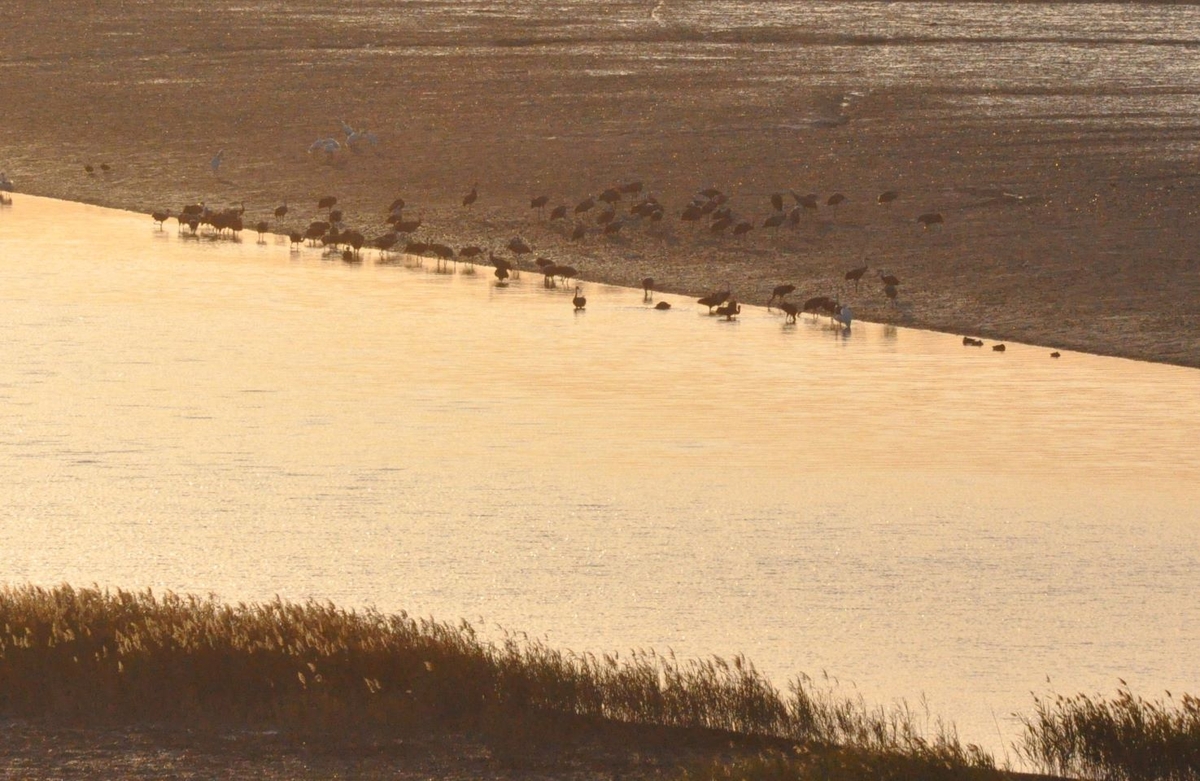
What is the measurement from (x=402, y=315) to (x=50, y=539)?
9.42m

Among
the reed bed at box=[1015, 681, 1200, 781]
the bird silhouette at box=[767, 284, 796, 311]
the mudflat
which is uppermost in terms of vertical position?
the mudflat

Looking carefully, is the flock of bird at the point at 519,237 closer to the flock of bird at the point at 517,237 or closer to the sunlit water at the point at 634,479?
the flock of bird at the point at 517,237

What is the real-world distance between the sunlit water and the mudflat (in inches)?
95.8

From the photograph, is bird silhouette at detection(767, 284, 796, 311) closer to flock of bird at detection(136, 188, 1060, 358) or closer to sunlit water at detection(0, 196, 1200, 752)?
flock of bird at detection(136, 188, 1060, 358)

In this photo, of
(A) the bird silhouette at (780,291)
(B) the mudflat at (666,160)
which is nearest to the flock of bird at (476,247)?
(A) the bird silhouette at (780,291)

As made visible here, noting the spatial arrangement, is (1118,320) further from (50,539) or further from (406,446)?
(50,539)

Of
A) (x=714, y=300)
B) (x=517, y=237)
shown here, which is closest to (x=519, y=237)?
(x=517, y=237)

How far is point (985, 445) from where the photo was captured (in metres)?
16.8

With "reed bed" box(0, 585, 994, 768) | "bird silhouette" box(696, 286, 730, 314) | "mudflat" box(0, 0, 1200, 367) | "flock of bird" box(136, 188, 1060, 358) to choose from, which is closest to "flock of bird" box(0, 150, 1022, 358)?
"flock of bird" box(136, 188, 1060, 358)

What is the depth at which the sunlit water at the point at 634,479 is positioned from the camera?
477 inches

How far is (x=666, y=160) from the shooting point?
3241 centimetres

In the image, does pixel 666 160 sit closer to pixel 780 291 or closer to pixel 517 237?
pixel 517 237

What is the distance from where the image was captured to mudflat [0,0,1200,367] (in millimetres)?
24328

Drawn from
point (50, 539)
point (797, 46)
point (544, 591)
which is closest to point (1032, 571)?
point (544, 591)
